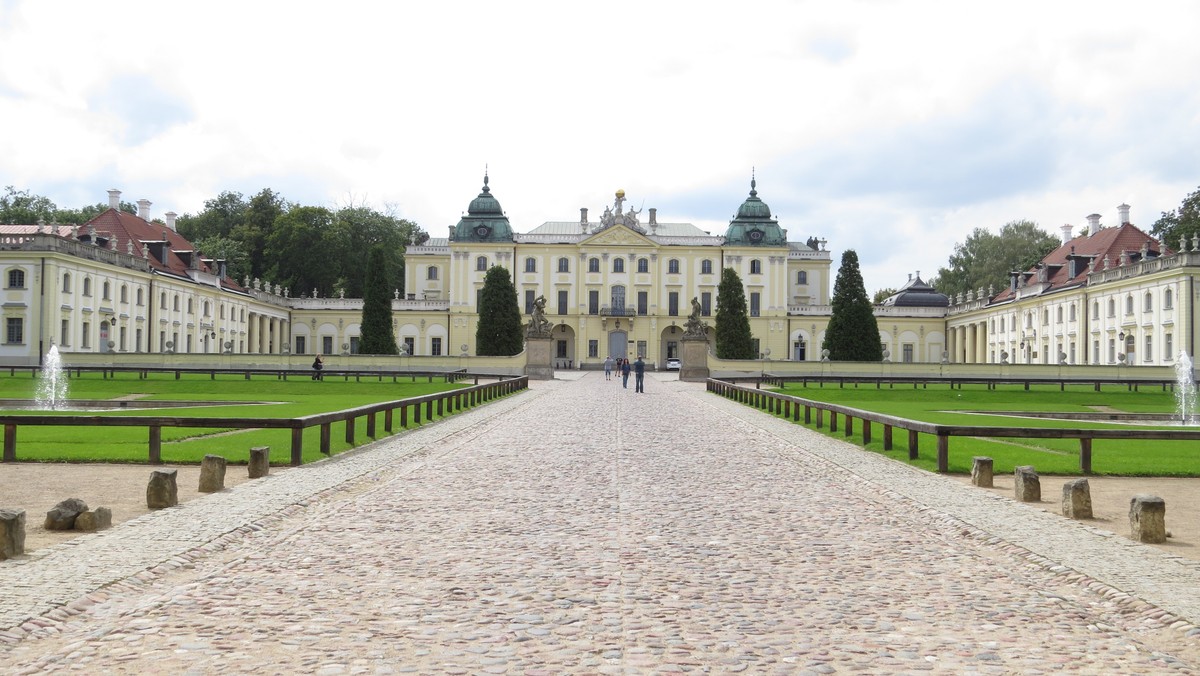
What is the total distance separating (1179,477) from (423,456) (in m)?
9.66

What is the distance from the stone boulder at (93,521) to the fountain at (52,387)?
18488 mm

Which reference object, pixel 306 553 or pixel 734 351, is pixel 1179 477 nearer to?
pixel 306 553

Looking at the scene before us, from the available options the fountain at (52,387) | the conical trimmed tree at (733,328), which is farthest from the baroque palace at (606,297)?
the fountain at (52,387)

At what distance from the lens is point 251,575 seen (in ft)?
22.9

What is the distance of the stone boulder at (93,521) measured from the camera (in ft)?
27.9

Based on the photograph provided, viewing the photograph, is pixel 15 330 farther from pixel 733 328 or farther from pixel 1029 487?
pixel 1029 487

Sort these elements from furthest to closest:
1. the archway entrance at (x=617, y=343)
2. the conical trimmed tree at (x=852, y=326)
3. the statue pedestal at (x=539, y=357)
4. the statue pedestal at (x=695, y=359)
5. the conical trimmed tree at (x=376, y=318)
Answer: the archway entrance at (x=617, y=343)
the conical trimmed tree at (x=376, y=318)
the statue pedestal at (x=539, y=357)
the statue pedestal at (x=695, y=359)
the conical trimmed tree at (x=852, y=326)

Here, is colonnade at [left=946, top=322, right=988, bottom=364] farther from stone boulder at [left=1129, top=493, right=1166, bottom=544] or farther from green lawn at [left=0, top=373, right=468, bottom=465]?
stone boulder at [left=1129, top=493, right=1166, bottom=544]

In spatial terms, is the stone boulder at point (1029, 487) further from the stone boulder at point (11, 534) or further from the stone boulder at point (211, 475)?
the stone boulder at point (11, 534)

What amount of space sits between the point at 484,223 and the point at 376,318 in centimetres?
3281

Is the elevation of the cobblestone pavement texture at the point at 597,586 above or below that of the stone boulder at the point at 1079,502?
below

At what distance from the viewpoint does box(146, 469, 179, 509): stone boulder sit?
9750 mm

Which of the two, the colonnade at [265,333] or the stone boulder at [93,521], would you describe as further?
the colonnade at [265,333]

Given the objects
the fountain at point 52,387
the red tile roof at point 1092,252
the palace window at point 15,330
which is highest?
the red tile roof at point 1092,252
